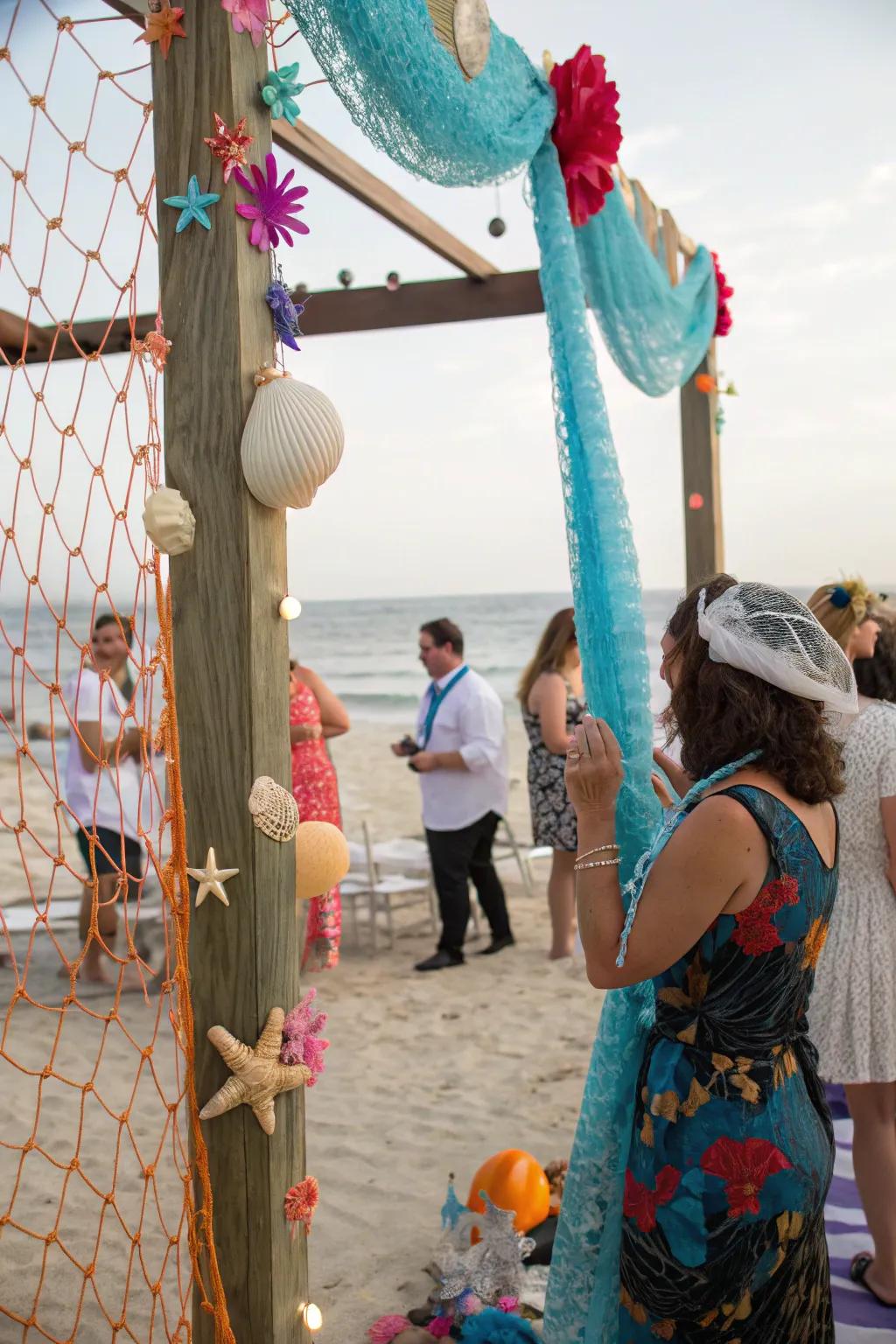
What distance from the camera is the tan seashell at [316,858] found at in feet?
6.15

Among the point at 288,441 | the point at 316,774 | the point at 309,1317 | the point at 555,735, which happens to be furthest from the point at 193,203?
the point at 555,735

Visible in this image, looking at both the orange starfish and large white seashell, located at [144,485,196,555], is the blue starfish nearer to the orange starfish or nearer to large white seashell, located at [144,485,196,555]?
the orange starfish

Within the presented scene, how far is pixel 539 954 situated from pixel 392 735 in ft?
46.5

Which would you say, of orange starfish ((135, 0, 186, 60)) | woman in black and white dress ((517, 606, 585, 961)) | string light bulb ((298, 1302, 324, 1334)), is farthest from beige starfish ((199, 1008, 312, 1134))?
woman in black and white dress ((517, 606, 585, 961))

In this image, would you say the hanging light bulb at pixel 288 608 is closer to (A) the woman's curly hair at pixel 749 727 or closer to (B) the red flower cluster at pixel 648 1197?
(A) the woman's curly hair at pixel 749 727

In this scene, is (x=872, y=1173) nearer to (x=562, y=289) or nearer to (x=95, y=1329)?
(x=95, y=1329)

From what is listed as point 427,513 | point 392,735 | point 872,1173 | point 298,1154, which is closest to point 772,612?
point 298,1154

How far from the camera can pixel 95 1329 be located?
241 centimetres

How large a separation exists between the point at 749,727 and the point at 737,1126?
0.56 m

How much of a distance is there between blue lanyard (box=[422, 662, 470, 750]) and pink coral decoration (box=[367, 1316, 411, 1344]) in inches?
117

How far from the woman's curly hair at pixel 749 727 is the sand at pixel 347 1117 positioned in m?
1.09

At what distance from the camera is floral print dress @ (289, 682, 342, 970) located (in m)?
4.52

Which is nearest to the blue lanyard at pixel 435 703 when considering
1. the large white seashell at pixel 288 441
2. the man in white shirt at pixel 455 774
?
the man in white shirt at pixel 455 774

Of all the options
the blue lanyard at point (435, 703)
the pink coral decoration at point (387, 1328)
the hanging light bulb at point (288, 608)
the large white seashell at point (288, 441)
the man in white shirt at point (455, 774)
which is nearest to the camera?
the large white seashell at point (288, 441)
